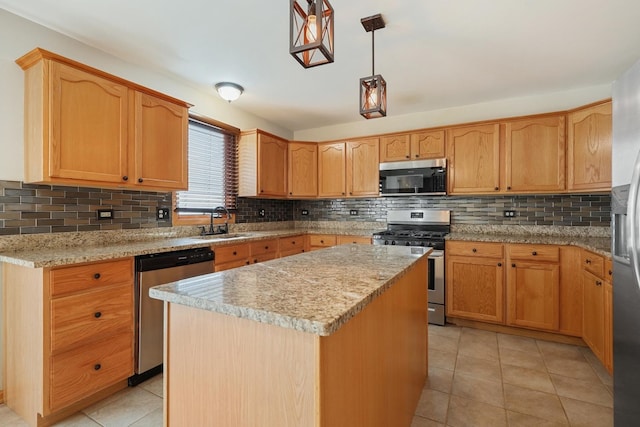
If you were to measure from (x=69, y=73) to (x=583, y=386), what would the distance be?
3962 millimetres

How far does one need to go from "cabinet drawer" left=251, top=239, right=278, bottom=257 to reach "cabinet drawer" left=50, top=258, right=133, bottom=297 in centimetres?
130

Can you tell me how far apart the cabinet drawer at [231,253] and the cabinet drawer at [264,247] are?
0.27 ft

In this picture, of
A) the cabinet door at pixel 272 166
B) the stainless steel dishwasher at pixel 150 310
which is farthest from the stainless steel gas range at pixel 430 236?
the stainless steel dishwasher at pixel 150 310

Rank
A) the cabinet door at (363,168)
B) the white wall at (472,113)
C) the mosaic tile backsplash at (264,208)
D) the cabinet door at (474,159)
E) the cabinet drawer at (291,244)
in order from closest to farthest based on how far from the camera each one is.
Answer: the mosaic tile backsplash at (264,208) < the white wall at (472,113) < the cabinet door at (474,159) < the cabinet drawer at (291,244) < the cabinet door at (363,168)

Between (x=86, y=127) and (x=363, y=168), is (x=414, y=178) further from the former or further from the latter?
(x=86, y=127)

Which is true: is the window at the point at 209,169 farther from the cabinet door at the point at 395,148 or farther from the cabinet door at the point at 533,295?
the cabinet door at the point at 533,295

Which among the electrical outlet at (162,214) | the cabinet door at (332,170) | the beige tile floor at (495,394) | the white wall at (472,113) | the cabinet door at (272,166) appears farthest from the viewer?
the cabinet door at (332,170)

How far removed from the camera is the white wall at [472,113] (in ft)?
10.4

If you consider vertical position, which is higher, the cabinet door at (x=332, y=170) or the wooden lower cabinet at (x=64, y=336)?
the cabinet door at (x=332, y=170)

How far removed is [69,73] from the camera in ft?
6.40

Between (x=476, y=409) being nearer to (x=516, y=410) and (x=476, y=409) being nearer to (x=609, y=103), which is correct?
(x=516, y=410)

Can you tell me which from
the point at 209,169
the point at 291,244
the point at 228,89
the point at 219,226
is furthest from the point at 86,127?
the point at 291,244

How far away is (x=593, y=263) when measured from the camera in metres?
2.38

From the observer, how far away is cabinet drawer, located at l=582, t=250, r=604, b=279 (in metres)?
2.25
